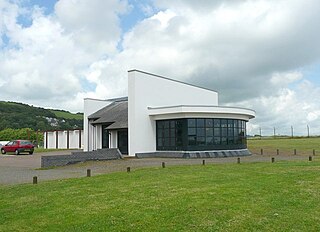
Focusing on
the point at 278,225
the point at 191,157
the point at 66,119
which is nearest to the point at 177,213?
the point at 278,225

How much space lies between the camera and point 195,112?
89.7ft

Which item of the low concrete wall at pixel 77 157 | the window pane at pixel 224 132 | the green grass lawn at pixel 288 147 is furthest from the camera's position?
the green grass lawn at pixel 288 147

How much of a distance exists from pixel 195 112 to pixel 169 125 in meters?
2.66

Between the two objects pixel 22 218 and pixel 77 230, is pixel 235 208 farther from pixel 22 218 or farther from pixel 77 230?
pixel 22 218

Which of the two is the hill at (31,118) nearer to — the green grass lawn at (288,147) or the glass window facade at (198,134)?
the green grass lawn at (288,147)

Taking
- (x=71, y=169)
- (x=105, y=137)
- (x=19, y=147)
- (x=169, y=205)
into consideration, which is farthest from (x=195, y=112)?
(x=19, y=147)

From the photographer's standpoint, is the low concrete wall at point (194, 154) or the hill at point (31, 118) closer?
the low concrete wall at point (194, 154)

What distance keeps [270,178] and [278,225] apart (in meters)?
5.75

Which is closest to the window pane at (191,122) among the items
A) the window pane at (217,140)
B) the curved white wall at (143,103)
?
the window pane at (217,140)

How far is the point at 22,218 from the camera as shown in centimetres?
790

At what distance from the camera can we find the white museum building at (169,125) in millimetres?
27500

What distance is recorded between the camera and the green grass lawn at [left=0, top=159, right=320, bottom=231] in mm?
7020

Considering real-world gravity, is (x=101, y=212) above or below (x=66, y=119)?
below

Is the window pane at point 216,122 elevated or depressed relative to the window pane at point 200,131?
elevated
